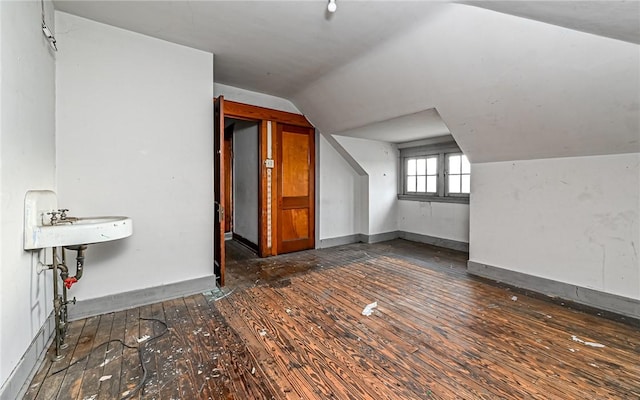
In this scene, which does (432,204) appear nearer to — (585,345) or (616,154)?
(616,154)

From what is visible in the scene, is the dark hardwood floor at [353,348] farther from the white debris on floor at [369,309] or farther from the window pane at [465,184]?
the window pane at [465,184]

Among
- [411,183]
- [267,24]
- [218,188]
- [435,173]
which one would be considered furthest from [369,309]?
[411,183]

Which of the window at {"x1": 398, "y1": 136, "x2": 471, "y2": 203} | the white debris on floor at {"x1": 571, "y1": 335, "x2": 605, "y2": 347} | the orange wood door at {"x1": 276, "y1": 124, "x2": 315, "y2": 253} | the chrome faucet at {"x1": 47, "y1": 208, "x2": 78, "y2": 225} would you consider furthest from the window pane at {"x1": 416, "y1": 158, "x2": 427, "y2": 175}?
the chrome faucet at {"x1": 47, "y1": 208, "x2": 78, "y2": 225}

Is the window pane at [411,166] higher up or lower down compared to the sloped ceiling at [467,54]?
lower down

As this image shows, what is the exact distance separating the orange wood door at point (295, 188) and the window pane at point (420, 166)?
2.30 m

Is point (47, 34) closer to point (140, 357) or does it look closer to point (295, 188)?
point (140, 357)

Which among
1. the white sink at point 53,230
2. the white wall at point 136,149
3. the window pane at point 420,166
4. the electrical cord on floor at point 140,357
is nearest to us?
the electrical cord on floor at point 140,357

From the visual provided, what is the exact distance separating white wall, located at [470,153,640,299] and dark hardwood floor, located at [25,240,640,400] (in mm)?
450

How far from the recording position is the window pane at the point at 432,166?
5.31 meters

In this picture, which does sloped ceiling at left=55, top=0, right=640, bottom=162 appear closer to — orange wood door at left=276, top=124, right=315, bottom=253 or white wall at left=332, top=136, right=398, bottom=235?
orange wood door at left=276, top=124, right=315, bottom=253

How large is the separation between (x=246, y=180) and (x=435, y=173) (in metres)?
3.66

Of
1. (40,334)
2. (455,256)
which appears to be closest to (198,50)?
(40,334)

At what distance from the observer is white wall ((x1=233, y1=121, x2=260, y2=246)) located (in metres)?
4.65

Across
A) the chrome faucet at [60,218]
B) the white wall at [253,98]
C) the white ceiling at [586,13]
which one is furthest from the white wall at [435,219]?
the chrome faucet at [60,218]
